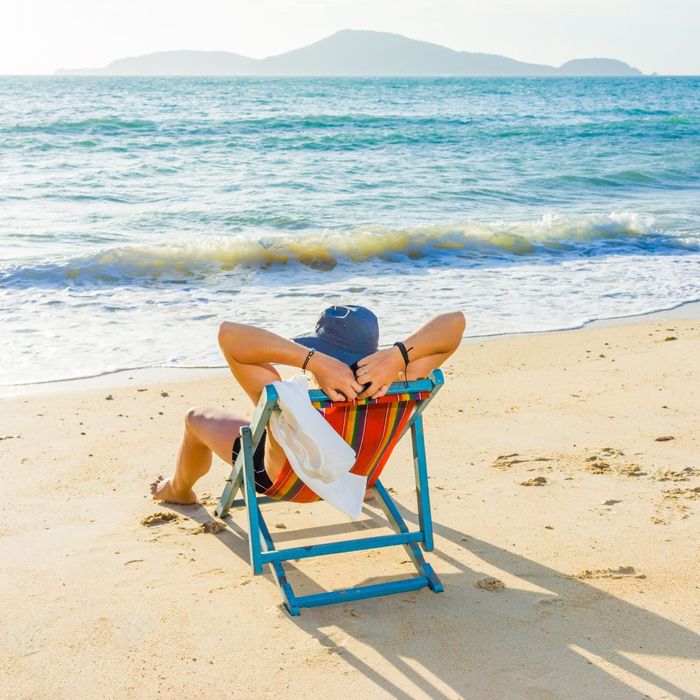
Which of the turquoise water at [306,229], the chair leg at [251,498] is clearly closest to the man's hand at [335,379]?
the chair leg at [251,498]

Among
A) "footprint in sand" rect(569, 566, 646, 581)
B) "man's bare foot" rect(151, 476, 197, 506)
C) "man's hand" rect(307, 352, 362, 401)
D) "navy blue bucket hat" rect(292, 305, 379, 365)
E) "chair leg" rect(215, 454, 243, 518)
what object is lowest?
"footprint in sand" rect(569, 566, 646, 581)

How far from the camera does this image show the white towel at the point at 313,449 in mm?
2912

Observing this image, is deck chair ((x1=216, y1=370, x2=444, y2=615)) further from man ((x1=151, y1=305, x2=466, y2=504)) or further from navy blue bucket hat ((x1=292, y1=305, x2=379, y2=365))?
navy blue bucket hat ((x1=292, y1=305, x2=379, y2=365))

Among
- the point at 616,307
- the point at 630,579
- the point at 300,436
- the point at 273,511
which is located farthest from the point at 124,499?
the point at 616,307

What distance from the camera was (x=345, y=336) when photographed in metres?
3.17

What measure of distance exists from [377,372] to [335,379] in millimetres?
143

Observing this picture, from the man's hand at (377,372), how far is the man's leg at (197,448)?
2.51 feet

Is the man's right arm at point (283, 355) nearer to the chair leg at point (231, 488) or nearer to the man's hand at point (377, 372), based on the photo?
the man's hand at point (377, 372)

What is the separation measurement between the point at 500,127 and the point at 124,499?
2708 cm

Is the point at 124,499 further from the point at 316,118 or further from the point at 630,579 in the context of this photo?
the point at 316,118

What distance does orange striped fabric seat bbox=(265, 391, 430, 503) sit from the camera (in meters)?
3.01

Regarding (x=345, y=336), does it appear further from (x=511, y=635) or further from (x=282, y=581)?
(x=511, y=635)

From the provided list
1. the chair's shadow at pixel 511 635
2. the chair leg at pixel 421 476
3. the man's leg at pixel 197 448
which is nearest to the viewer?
the chair's shadow at pixel 511 635

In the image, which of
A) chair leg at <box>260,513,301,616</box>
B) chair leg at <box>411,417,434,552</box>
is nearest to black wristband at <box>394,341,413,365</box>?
chair leg at <box>411,417,434,552</box>
